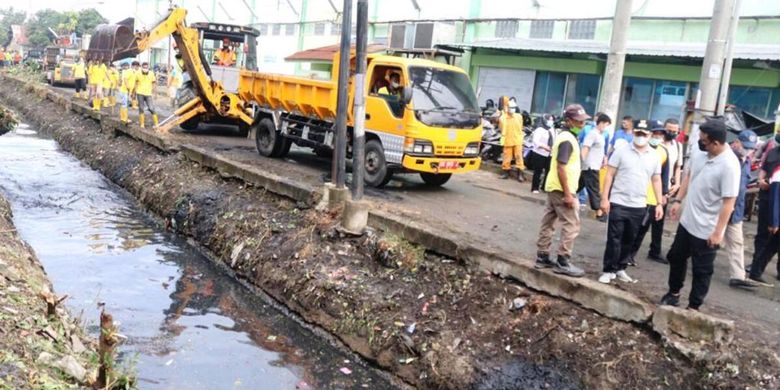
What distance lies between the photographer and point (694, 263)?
5270mm

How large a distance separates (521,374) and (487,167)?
914 cm

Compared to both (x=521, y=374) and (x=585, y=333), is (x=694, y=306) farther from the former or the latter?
(x=521, y=374)

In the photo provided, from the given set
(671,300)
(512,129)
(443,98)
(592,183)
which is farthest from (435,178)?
(671,300)

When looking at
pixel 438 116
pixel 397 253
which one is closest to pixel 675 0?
pixel 438 116

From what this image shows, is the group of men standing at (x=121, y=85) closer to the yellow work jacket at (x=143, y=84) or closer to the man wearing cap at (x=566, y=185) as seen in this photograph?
the yellow work jacket at (x=143, y=84)

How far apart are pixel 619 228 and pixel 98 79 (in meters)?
18.0

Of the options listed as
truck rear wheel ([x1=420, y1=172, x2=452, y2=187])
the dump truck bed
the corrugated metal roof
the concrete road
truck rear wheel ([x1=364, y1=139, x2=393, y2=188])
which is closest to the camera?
A: the concrete road

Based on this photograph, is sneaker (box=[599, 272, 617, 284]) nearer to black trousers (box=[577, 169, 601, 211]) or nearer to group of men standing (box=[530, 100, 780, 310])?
group of men standing (box=[530, 100, 780, 310])

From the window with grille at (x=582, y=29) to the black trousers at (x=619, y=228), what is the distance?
41.4 feet

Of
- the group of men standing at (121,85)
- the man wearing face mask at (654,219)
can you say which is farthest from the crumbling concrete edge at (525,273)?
the group of men standing at (121,85)

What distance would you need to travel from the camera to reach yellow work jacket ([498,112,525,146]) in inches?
500

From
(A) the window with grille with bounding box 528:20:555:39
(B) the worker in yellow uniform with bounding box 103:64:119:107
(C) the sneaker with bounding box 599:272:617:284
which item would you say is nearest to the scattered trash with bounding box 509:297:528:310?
(C) the sneaker with bounding box 599:272:617:284

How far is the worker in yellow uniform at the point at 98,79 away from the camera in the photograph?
19328 mm

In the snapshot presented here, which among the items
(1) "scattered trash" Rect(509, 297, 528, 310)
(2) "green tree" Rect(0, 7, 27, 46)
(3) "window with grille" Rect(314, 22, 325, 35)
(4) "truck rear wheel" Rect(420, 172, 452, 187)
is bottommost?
(1) "scattered trash" Rect(509, 297, 528, 310)
